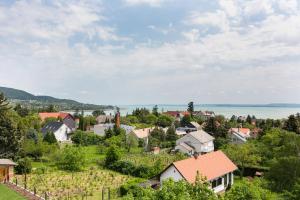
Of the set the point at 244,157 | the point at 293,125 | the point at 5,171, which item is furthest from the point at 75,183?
the point at 293,125

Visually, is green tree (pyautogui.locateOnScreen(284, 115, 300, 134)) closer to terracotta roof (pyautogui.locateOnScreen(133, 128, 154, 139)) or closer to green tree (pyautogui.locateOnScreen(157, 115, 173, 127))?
terracotta roof (pyautogui.locateOnScreen(133, 128, 154, 139))

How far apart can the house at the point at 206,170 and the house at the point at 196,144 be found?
69.0ft

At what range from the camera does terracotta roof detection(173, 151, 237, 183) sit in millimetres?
28492

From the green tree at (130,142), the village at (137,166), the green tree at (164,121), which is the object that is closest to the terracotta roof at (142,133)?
the village at (137,166)

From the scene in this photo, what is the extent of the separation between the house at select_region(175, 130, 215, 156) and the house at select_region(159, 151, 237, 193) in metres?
21.0

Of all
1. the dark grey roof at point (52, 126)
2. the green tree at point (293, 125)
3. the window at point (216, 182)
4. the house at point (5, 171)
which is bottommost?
the window at point (216, 182)

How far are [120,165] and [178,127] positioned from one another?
47.6 metres

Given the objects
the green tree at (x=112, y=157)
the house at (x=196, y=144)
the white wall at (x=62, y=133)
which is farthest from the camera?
the white wall at (x=62, y=133)

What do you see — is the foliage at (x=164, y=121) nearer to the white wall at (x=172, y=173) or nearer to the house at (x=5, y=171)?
the white wall at (x=172, y=173)

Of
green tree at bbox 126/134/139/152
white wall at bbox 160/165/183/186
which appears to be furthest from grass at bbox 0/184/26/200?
green tree at bbox 126/134/139/152

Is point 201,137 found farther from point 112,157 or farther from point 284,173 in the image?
point 284,173

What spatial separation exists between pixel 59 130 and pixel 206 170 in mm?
45997

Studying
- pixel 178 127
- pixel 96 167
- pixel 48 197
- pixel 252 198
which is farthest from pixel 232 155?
pixel 178 127

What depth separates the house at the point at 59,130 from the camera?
228 ft
